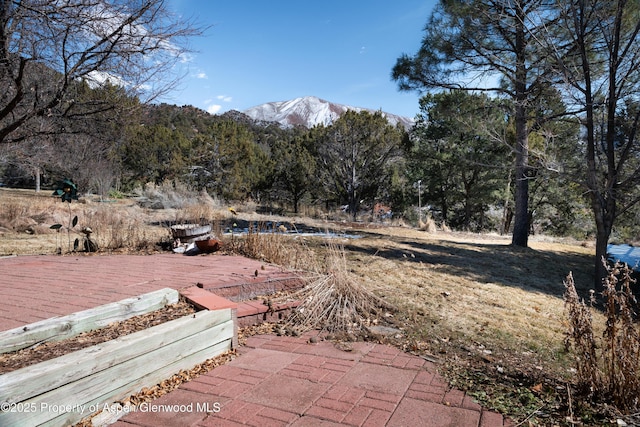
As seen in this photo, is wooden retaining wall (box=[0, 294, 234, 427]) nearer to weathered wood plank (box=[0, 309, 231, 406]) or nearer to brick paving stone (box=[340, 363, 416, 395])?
weathered wood plank (box=[0, 309, 231, 406])

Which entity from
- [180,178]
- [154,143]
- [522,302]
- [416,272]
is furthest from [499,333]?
[154,143]

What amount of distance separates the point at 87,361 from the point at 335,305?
6.32 ft

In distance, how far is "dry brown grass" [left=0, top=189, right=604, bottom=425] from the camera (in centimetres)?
223

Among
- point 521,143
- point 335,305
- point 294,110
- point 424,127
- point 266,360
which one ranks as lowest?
point 266,360

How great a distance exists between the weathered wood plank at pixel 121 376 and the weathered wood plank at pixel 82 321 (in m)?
0.62

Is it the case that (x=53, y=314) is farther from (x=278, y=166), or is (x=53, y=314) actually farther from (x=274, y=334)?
(x=278, y=166)

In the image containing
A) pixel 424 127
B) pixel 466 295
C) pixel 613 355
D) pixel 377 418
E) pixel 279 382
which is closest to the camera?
pixel 377 418

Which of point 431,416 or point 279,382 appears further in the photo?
point 279,382

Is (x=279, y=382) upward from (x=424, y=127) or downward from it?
downward

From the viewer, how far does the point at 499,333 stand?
304cm

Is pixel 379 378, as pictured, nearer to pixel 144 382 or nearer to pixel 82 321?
pixel 144 382

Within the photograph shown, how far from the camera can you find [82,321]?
2299mm

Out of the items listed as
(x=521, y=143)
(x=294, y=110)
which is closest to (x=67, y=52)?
(x=521, y=143)

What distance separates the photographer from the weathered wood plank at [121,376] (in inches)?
57.2
